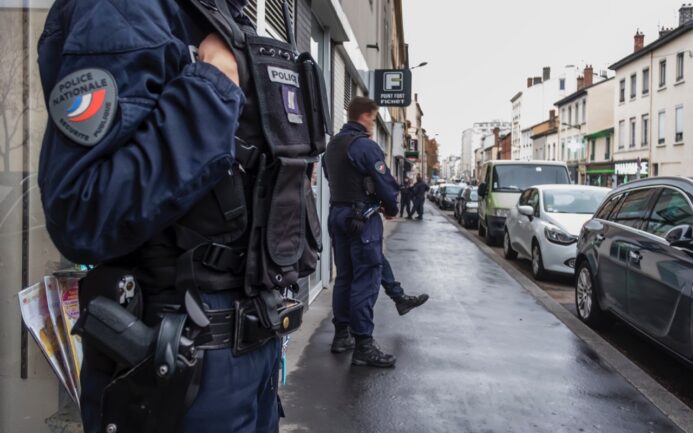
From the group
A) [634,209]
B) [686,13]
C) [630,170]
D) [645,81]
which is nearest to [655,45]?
[645,81]

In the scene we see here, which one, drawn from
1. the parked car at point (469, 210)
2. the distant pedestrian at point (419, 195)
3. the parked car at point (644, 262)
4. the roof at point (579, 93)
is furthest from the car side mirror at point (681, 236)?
the roof at point (579, 93)

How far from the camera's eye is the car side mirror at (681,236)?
185 inches

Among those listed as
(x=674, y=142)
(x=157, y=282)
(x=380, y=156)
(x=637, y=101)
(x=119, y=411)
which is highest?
(x=637, y=101)

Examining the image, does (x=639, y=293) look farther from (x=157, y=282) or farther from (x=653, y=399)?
(x=157, y=282)

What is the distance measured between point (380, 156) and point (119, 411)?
386 cm

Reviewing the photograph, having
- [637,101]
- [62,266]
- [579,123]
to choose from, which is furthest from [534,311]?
[579,123]

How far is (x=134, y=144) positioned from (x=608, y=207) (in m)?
6.50

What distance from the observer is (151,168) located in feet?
4.16

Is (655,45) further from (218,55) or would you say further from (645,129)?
(218,55)

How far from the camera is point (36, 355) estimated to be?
282 cm

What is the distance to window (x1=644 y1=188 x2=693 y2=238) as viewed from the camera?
509 cm

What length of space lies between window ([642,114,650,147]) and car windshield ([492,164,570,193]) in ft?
87.7

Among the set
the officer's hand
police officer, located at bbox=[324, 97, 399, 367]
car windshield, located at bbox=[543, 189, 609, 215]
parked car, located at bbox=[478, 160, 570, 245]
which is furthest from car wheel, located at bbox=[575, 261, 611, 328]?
parked car, located at bbox=[478, 160, 570, 245]

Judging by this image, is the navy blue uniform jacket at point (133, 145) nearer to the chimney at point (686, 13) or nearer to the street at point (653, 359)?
the street at point (653, 359)
